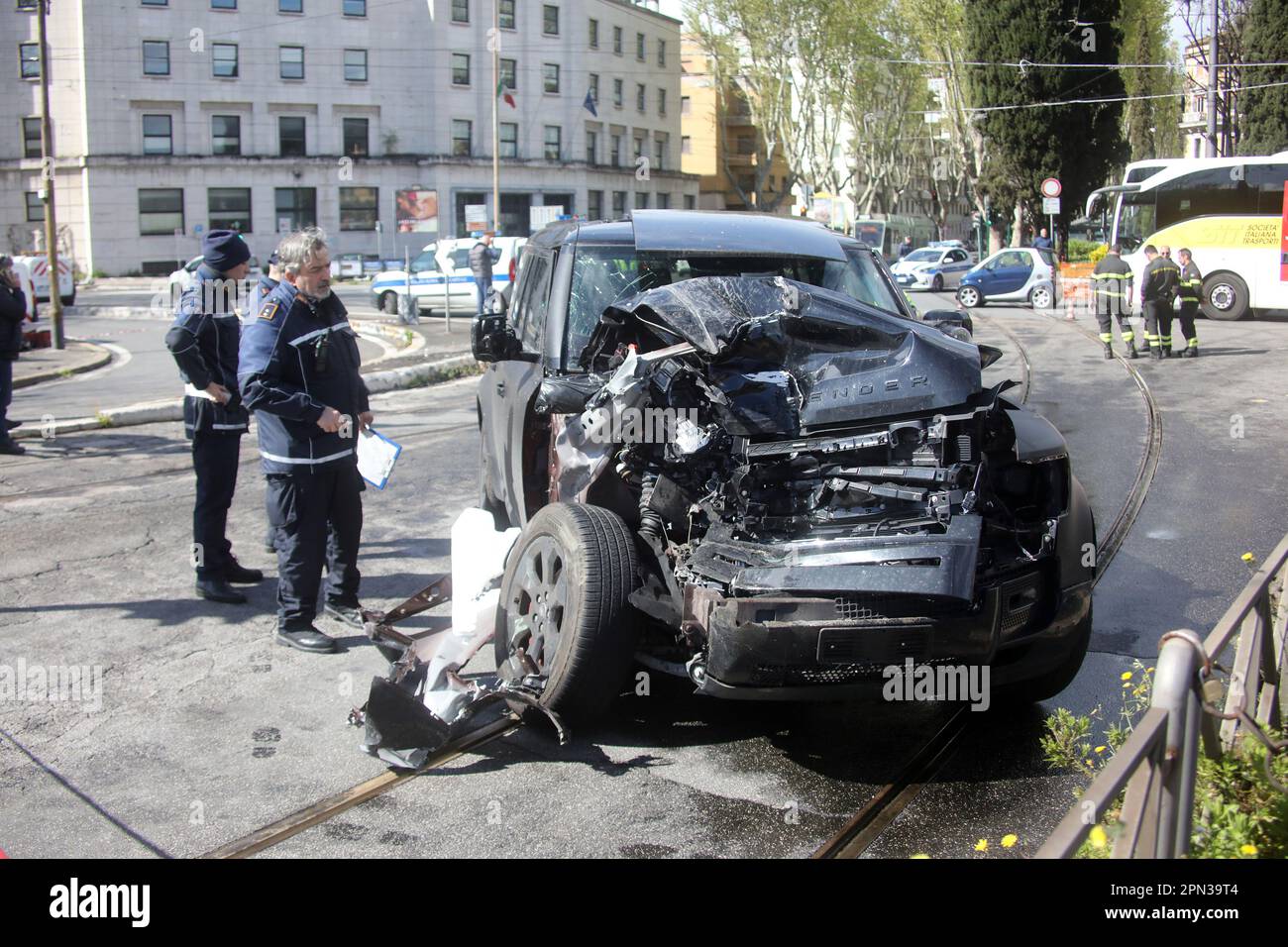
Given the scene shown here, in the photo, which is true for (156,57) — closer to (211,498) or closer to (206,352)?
(206,352)

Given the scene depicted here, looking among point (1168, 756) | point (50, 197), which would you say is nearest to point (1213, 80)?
point (50, 197)

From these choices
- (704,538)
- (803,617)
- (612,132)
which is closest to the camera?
(803,617)

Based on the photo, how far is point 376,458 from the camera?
6234 millimetres

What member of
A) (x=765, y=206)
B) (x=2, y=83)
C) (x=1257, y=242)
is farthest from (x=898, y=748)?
(x=765, y=206)

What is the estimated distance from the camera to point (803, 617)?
380 cm

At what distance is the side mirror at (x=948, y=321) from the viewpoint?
566 cm

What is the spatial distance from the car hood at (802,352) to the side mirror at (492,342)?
131 cm

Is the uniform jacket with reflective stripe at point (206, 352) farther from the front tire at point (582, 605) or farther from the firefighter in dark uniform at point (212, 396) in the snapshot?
the front tire at point (582, 605)

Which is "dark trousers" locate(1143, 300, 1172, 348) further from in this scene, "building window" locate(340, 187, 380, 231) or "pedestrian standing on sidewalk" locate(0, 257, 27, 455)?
"building window" locate(340, 187, 380, 231)

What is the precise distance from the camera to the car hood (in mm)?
4234

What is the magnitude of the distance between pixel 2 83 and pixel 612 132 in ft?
96.3

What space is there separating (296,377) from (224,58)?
2085 inches

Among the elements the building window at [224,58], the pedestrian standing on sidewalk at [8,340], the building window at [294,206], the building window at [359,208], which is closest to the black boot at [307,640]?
the pedestrian standing on sidewalk at [8,340]
